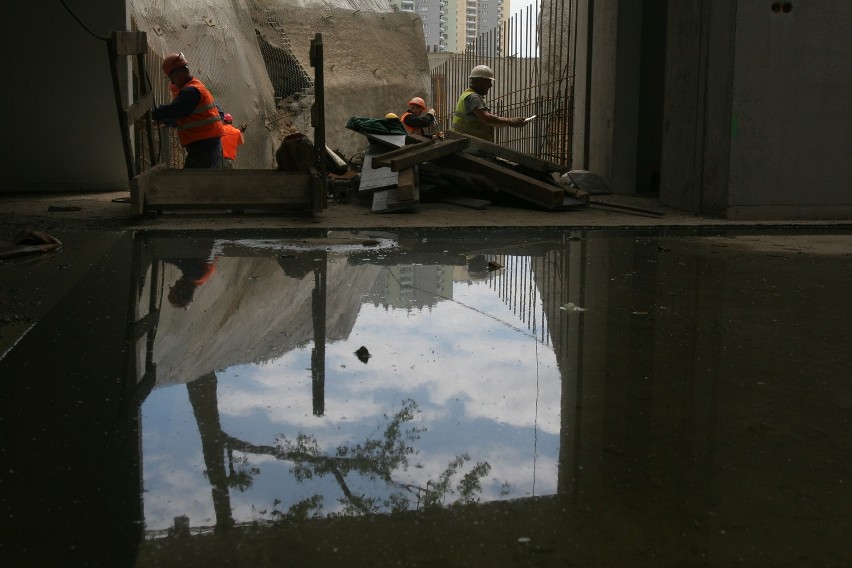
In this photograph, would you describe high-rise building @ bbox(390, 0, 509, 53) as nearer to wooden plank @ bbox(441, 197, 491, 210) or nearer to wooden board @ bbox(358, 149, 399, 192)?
wooden board @ bbox(358, 149, 399, 192)

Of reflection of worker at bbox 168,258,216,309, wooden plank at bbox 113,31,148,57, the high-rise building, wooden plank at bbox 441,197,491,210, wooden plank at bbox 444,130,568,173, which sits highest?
the high-rise building

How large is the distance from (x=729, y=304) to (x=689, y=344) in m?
0.98

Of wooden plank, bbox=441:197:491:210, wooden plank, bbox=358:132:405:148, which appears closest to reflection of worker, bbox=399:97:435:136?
wooden plank, bbox=358:132:405:148

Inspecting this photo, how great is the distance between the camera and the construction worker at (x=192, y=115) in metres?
9.38

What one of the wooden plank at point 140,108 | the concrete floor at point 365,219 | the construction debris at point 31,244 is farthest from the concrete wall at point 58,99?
the construction debris at point 31,244

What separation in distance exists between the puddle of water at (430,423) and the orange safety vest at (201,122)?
4932 millimetres

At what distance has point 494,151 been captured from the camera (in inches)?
412

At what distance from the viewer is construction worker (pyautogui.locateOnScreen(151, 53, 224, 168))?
9383mm

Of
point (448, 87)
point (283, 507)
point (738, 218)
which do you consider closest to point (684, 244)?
point (738, 218)

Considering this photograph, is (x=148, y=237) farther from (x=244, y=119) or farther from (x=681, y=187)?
(x=244, y=119)

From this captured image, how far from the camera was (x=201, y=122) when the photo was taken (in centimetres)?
974

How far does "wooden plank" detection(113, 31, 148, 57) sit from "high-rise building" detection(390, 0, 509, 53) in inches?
4579

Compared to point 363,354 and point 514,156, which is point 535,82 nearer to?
point 514,156

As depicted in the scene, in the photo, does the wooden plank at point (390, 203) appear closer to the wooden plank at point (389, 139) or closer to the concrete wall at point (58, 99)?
the wooden plank at point (389, 139)
